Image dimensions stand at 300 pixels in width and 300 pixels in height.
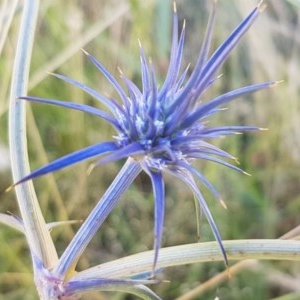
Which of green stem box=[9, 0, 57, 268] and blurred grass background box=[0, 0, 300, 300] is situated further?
blurred grass background box=[0, 0, 300, 300]

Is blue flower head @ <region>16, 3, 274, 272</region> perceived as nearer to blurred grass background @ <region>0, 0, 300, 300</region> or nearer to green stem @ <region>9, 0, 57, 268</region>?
green stem @ <region>9, 0, 57, 268</region>

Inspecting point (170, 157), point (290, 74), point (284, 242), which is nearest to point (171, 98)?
point (170, 157)

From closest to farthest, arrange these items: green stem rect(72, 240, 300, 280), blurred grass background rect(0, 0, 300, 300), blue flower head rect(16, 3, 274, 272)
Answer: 1. blue flower head rect(16, 3, 274, 272)
2. green stem rect(72, 240, 300, 280)
3. blurred grass background rect(0, 0, 300, 300)

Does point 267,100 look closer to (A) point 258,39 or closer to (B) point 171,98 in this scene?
(A) point 258,39

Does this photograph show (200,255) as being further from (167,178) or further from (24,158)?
(167,178)

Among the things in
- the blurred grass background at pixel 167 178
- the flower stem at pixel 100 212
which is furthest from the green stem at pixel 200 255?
the blurred grass background at pixel 167 178

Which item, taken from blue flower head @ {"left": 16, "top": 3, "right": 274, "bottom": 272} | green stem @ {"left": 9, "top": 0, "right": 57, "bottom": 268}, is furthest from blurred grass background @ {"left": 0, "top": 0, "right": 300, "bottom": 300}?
blue flower head @ {"left": 16, "top": 3, "right": 274, "bottom": 272}
